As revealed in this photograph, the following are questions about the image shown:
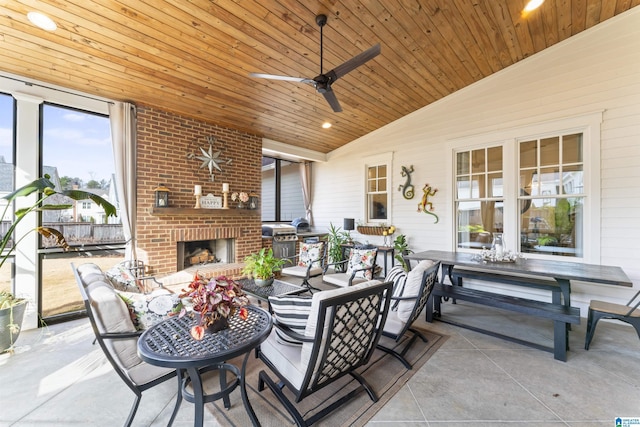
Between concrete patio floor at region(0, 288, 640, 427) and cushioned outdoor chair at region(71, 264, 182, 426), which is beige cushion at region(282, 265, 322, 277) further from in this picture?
cushioned outdoor chair at region(71, 264, 182, 426)

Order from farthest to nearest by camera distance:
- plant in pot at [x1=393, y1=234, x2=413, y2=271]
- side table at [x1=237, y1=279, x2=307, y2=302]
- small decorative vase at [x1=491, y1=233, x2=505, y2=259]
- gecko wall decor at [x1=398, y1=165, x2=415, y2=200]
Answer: gecko wall decor at [x1=398, y1=165, x2=415, y2=200]
plant in pot at [x1=393, y1=234, x2=413, y2=271]
small decorative vase at [x1=491, y1=233, x2=505, y2=259]
side table at [x1=237, y1=279, x2=307, y2=302]

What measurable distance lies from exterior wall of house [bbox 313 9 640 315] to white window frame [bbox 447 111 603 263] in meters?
0.06

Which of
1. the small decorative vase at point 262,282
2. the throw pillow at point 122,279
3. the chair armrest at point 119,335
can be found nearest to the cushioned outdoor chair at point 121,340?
the chair armrest at point 119,335

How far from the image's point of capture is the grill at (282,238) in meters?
5.75

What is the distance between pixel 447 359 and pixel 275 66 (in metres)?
3.86

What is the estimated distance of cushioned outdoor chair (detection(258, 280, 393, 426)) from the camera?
5.33ft

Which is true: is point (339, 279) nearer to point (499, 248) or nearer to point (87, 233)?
point (499, 248)

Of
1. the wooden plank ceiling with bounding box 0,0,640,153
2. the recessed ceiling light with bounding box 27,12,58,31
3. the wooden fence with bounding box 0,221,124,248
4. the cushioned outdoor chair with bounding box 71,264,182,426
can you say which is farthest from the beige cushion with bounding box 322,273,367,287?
the recessed ceiling light with bounding box 27,12,58,31

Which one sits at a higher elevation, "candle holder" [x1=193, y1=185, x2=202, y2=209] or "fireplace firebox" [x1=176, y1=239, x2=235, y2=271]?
"candle holder" [x1=193, y1=185, x2=202, y2=209]

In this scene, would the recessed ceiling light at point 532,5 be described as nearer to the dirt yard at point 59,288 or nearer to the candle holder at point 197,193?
the candle holder at point 197,193

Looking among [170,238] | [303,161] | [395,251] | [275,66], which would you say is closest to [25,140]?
[170,238]

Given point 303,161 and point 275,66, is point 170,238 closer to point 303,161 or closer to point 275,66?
point 275,66

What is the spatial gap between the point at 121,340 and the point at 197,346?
0.61 metres

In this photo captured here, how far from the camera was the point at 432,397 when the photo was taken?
2.12 metres
